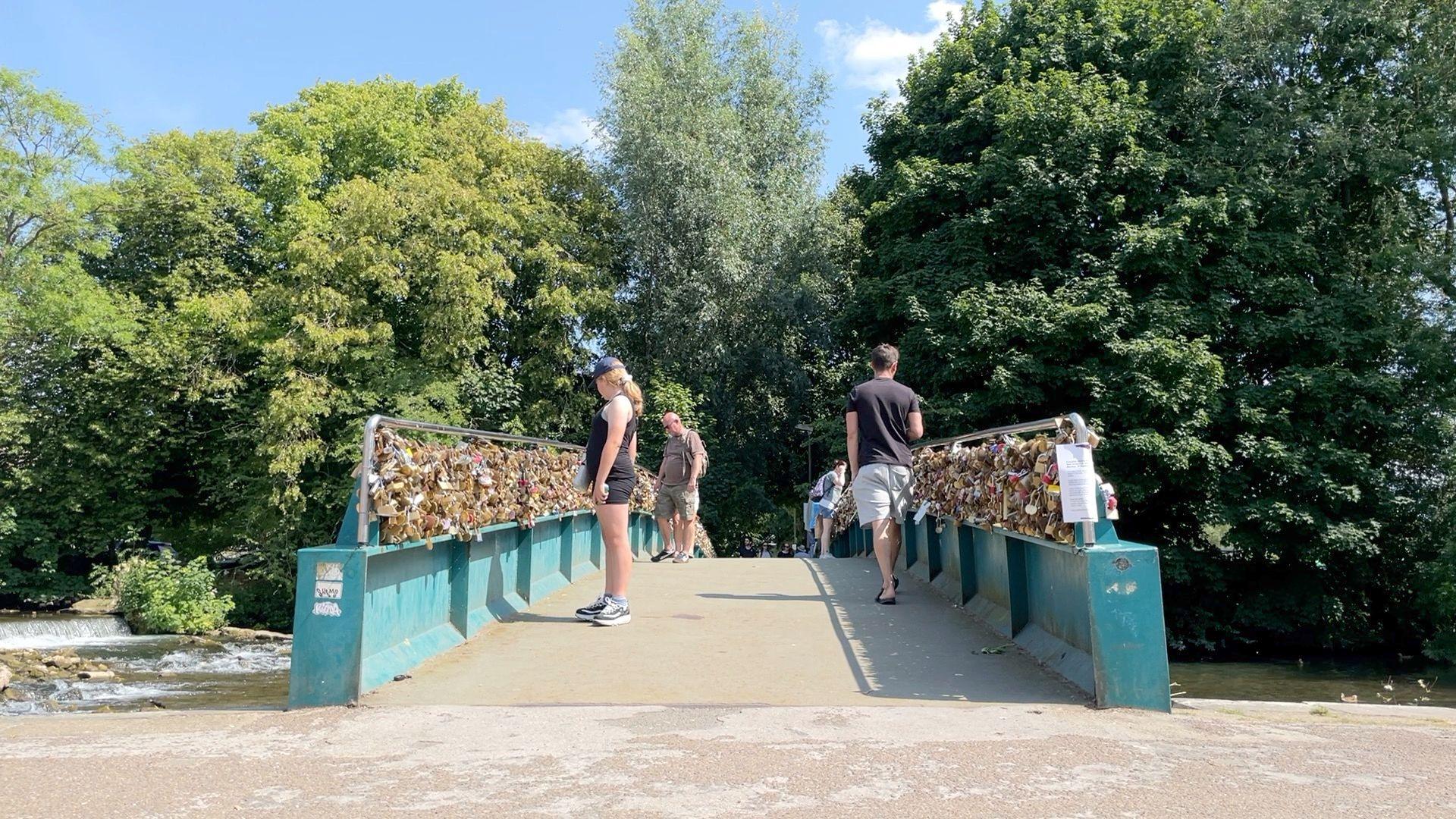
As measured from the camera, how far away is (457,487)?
6516 millimetres

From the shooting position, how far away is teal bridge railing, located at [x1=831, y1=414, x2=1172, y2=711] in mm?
4836

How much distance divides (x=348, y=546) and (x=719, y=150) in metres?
27.2

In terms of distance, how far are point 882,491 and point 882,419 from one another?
56cm

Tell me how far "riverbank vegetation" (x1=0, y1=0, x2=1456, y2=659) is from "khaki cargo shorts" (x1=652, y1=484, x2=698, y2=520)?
31.0 ft

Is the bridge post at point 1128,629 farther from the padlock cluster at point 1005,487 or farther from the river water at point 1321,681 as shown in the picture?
the river water at point 1321,681

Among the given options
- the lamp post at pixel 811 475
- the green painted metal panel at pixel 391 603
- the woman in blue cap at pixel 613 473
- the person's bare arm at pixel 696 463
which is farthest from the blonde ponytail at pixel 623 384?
the lamp post at pixel 811 475

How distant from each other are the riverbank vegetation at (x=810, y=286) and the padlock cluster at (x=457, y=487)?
1360cm

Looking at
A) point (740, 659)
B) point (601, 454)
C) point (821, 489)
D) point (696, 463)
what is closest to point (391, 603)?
point (601, 454)

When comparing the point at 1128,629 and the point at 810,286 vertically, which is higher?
the point at 810,286

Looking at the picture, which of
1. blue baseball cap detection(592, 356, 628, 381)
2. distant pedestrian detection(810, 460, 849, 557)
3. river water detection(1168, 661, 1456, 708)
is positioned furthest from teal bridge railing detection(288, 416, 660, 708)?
river water detection(1168, 661, 1456, 708)

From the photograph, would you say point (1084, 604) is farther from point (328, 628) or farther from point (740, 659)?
point (328, 628)

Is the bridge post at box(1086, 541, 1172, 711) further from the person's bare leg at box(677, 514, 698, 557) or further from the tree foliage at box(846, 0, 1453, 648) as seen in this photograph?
the tree foliage at box(846, 0, 1453, 648)

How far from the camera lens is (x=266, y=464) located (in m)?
27.6

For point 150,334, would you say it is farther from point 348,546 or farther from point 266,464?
point 348,546
